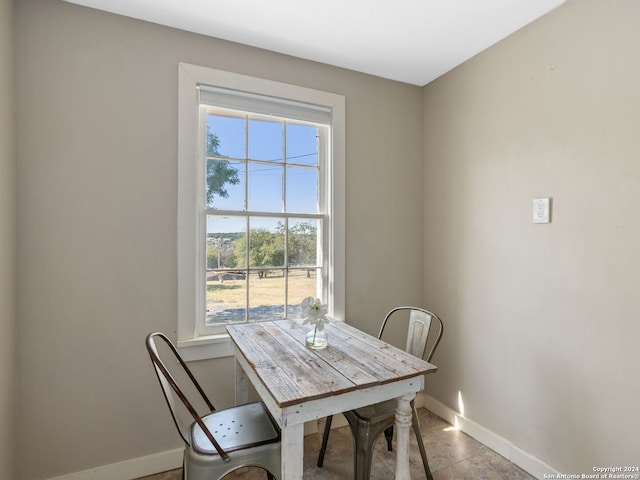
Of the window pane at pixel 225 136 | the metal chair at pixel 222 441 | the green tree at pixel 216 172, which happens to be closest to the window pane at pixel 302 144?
the window pane at pixel 225 136

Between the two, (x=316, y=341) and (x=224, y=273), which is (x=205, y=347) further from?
(x=316, y=341)

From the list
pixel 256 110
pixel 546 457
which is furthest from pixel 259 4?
pixel 546 457

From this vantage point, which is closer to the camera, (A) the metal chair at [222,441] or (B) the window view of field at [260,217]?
(A) the metal chair at [222,441]

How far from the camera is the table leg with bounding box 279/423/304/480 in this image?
1.16 m

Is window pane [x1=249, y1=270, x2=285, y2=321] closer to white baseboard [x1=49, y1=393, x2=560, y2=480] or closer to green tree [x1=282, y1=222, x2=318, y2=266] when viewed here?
green tree [x1=282, y1=222, x2=318, y2=266]

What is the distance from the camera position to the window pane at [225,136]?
211cm

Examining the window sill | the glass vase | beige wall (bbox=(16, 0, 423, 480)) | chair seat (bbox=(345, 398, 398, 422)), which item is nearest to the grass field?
the window sill

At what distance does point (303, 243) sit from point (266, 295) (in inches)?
17.4

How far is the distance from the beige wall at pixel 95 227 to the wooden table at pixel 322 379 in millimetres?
642

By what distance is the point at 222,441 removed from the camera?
1.35m

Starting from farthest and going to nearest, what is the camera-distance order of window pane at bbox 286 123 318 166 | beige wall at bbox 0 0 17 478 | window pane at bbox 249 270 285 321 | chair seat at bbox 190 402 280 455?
1. window pane at bbox 286 123 318 166
2. window pane at bbox 249 270 285 321
3. beige wall at bbox 0 0 17 478
4. chair seat at bbox 190 402 280 455

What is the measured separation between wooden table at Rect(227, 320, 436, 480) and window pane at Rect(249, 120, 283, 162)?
1.16 meters

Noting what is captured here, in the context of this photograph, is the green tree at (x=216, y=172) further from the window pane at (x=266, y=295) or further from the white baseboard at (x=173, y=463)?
the white baseboard at (x=173, y=463)

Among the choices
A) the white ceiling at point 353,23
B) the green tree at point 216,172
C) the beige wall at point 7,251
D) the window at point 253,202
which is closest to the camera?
the beige wall at point 7,251
